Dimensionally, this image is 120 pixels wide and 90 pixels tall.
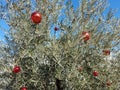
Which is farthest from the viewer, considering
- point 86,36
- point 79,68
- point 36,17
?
point 79,68

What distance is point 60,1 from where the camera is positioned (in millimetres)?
7613

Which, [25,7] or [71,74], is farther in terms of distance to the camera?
[25,7]

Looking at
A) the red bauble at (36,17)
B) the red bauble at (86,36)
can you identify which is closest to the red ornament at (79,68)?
the red bauble at (86,36)

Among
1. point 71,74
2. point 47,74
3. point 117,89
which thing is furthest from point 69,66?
point 117,89

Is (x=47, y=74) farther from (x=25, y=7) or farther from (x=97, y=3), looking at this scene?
(x=97, y=3)

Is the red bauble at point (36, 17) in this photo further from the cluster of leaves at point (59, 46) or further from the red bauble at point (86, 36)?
the red bauble at point (86, 36)

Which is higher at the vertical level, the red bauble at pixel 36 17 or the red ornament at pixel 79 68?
the red bauble at pixel 36 17

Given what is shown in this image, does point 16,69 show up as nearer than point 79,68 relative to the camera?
Yes

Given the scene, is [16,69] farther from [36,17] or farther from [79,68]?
[79,68]

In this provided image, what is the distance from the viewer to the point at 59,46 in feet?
23.0

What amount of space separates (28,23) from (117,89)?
10.4 feet

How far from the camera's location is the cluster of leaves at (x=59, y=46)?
6.91 meters

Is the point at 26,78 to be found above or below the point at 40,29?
below

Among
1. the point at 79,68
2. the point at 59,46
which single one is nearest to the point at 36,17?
the point at 59,46
